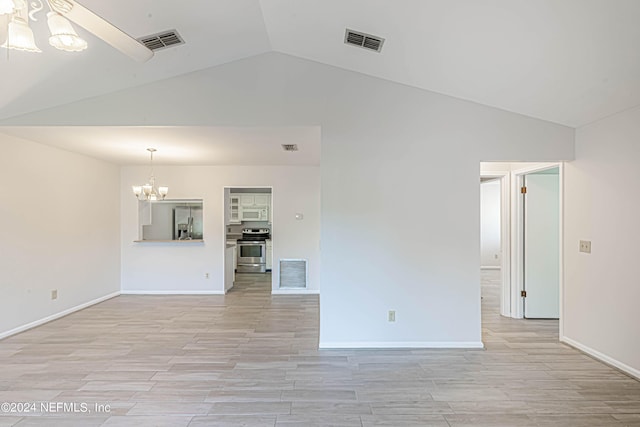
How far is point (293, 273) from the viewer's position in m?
6.38

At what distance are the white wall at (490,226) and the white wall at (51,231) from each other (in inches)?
345

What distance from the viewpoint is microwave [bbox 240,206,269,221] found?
29.6 feet

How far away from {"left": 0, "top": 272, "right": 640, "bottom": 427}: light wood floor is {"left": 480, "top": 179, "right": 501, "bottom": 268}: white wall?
510 centimetres

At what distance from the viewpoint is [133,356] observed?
134 inches

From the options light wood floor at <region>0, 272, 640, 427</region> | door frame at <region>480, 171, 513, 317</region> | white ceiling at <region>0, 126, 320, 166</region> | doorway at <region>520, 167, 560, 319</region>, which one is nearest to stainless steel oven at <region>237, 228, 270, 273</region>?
white ceiling at <region>0, 126, 320, 166</region>

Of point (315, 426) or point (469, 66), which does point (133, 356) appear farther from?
point (469, 66)

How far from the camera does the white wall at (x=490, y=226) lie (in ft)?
30.2

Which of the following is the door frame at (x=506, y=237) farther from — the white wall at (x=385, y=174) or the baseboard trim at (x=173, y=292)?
the baseboard trim at (x=173, y=292)

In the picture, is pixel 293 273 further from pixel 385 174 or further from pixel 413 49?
pixel 413 49

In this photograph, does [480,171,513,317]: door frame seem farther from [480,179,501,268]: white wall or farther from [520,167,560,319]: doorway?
[480,179,501,268]: white wall

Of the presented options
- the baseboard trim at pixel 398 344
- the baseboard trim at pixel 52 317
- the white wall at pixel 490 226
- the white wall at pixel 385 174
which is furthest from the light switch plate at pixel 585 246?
the baseboard trim at pixel 52 317

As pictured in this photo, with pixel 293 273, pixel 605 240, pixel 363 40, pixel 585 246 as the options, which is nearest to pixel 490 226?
pixel 293 273

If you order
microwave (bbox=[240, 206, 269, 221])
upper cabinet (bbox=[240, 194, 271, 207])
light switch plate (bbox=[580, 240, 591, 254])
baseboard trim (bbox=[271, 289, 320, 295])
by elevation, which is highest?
upper cabinet (bbox=[240, 194, 271, 207])

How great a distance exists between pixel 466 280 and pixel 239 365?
2.46 m
